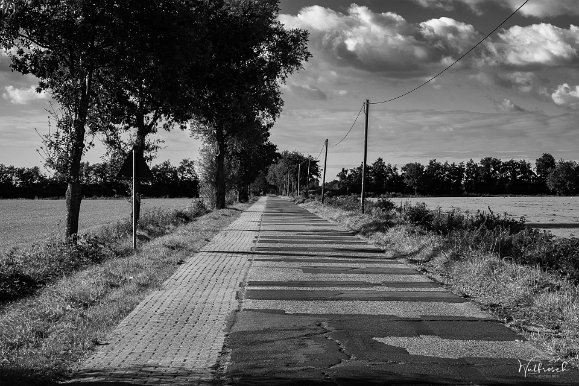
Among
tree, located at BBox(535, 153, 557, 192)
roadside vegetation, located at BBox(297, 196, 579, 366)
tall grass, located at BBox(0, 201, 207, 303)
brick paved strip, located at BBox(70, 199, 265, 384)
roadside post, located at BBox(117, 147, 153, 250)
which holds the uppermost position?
tree, located at BBox(535, 153, 557, 192)

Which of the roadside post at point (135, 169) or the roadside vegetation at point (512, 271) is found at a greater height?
the roadside post at point (135, 169)

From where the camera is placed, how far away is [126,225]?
21.6m

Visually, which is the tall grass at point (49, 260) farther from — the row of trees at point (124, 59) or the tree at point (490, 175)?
the tree at point (490, 175)

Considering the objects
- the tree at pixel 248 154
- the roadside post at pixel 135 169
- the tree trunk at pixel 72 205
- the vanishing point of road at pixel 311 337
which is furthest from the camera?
the tree at pixel 248 154

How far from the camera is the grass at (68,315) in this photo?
5.05 metres

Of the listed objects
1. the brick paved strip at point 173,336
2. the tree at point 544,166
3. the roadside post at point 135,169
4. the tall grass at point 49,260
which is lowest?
the tall grass at point 49,260

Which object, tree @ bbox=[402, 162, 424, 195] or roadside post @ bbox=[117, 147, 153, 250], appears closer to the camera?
roadside post @ bbox=[117, 147, 153, 250]

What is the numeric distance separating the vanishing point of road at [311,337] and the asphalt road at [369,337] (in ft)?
0.04

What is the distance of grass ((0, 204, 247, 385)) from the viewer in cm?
505

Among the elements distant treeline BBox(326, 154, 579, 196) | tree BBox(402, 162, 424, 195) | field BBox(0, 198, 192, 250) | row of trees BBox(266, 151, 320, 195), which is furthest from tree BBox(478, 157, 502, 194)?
field BBox(0, 198, 192, 250)

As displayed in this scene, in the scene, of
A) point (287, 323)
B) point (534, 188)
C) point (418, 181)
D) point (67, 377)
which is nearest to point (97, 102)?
point (287, 323)

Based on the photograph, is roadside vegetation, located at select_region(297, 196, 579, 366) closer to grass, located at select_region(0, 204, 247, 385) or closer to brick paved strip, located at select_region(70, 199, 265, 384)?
brick paved strip, located at select_region(70, 199, 265, 384)

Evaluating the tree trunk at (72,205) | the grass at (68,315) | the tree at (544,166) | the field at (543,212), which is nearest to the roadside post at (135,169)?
the tree trunk at (72,205)

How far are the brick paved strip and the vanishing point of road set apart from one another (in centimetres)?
1
